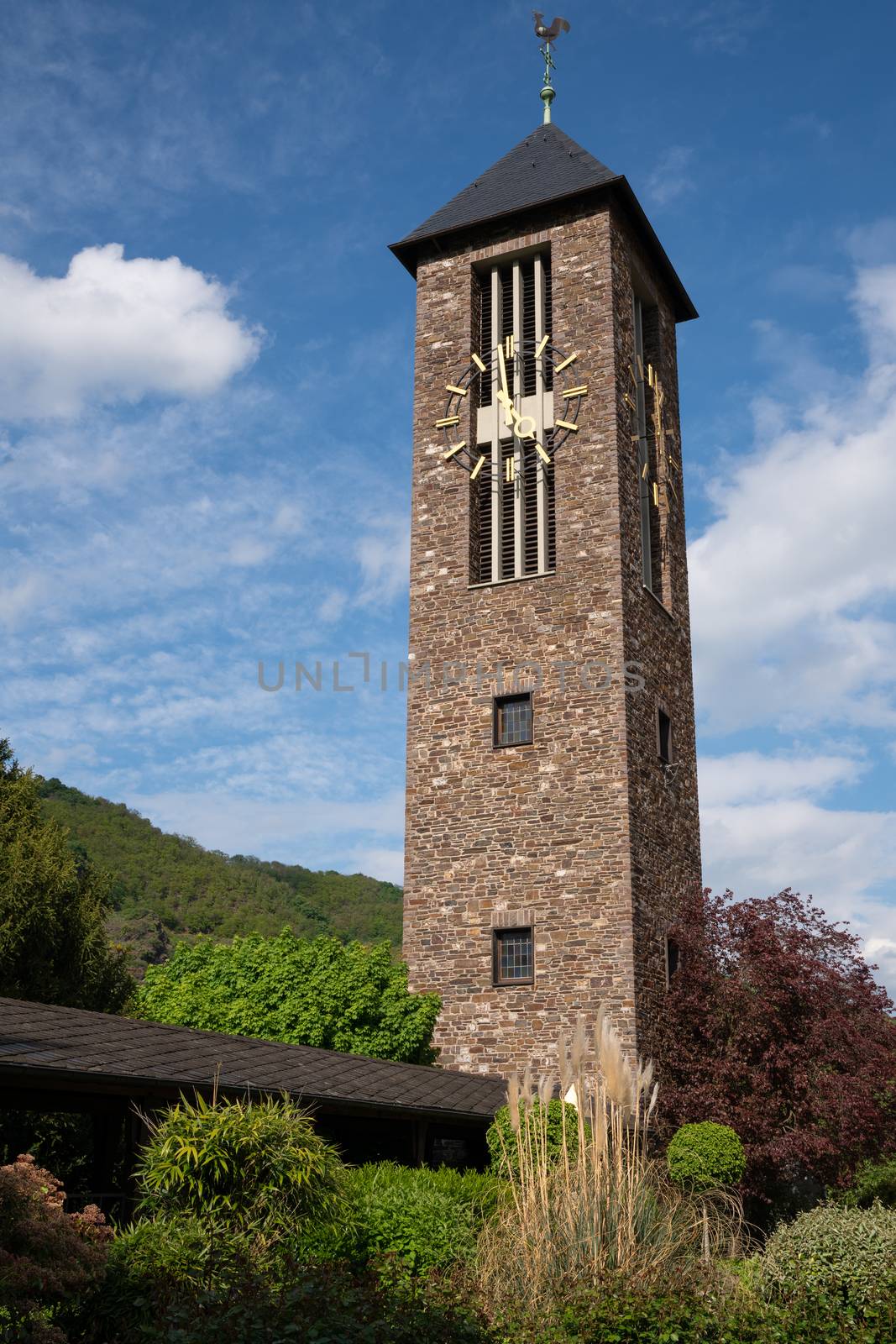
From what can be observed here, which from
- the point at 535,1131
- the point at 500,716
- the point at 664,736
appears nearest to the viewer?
the point at 535,1131

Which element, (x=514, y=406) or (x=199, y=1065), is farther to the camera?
(x=514, y=406)

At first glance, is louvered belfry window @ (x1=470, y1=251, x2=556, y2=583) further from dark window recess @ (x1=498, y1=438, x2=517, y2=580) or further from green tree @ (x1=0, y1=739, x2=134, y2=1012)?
green tree @ (x1=0, y1=739, x2=134, y2=1012)

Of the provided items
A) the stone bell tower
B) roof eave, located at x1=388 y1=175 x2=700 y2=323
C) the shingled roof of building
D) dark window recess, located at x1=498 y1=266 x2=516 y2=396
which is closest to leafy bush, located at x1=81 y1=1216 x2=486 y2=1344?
the shingled roof of building

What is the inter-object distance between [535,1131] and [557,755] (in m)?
8.92

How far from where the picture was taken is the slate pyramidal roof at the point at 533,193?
22.2 m

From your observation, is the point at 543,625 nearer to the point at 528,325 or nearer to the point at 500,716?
the point at 500,716

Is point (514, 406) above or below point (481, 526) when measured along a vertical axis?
above

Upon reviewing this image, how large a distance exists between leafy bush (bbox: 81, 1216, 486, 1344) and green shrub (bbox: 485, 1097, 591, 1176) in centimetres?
211

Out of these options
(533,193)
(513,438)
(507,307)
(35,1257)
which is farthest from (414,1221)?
(533,193)

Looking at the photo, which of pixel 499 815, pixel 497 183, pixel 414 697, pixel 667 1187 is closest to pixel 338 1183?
pixel 667 1187

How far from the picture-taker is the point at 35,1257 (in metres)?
7.33

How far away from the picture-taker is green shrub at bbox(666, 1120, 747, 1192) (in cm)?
1570

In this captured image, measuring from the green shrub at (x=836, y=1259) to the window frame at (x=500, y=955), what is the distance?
740 cm

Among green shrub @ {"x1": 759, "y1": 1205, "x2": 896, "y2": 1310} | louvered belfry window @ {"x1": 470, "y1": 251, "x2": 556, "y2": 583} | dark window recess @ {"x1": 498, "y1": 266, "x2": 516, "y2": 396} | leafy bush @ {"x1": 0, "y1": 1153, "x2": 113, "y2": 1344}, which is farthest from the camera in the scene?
dark window recess @ {"x1": 498, "y1": 266, "x2": 516, "y2": 396}
